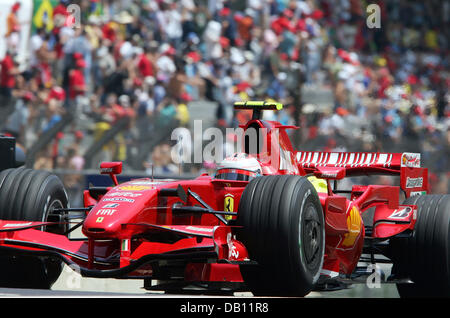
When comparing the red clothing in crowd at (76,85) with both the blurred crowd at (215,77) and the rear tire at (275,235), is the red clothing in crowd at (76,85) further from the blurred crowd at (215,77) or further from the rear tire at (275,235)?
the rear tire at (275,235)

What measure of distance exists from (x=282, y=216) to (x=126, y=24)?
8.92 m

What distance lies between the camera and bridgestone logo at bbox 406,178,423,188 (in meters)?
8.63

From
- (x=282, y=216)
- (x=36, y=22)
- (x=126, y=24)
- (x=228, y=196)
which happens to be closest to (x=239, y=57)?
(x=126, y=24)

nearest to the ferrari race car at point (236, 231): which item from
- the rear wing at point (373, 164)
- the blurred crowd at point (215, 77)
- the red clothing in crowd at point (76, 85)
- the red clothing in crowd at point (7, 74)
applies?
the rear wing at point (373, 164)

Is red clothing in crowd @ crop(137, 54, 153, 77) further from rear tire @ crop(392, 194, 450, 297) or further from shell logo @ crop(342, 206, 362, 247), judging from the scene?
shell logo @ crop(342, 206, 362, 247)

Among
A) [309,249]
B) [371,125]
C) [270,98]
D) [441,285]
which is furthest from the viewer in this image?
[270,98]

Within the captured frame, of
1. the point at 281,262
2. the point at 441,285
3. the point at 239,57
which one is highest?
the point at 239,57

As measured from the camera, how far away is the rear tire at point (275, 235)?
5738 mm

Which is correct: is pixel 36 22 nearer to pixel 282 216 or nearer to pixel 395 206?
pixel 395 206

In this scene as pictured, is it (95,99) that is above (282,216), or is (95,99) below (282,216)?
above

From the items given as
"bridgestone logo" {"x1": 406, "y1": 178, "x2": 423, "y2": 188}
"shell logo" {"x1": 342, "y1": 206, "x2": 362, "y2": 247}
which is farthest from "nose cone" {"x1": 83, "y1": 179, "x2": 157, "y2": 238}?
"bridgestone logo" {"x1": 406, "y1": 178, "x2": 423, "y2": 188}

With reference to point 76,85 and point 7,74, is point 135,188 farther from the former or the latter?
point 7,74
